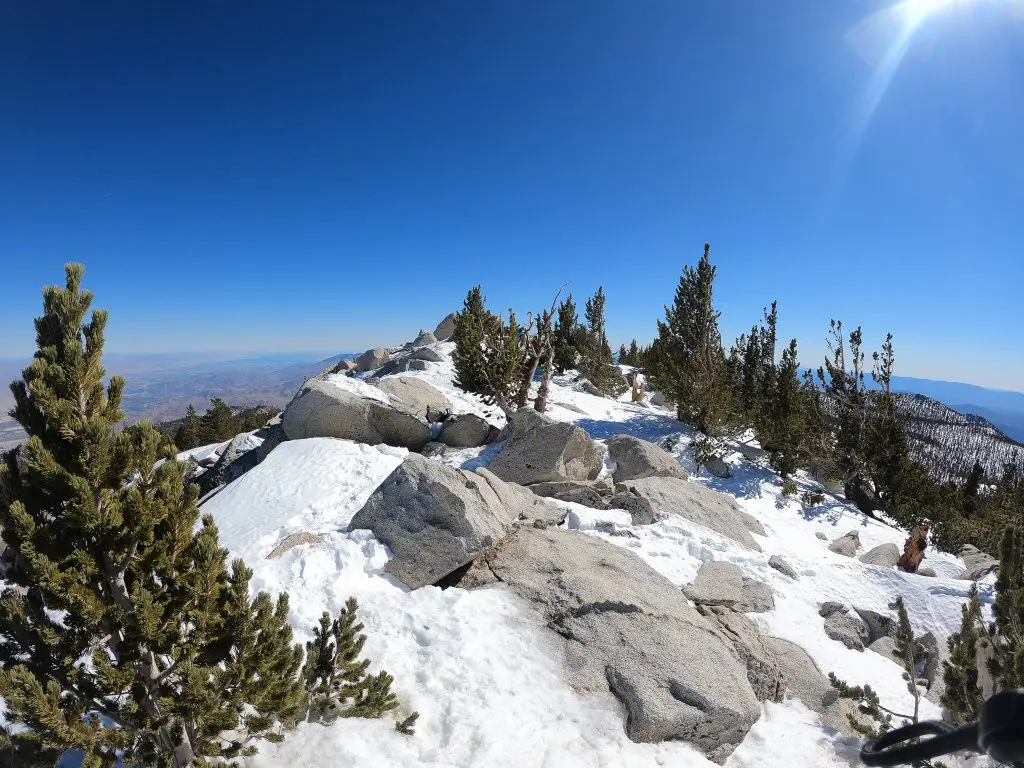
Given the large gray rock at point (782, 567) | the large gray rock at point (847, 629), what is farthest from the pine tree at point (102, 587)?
the large gray rock at point (782, 567)

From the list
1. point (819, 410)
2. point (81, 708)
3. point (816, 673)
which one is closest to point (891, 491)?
point (819, 410)

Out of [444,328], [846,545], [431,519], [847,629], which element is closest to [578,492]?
[431,519]

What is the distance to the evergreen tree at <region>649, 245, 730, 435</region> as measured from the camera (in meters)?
22.0

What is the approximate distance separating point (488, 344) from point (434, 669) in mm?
15988

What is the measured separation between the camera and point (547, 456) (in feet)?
46.5

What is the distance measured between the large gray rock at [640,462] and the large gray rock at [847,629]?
6141 millimetres

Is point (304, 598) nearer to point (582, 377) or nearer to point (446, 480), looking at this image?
point (446, 480)

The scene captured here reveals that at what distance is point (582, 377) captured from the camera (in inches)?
1417

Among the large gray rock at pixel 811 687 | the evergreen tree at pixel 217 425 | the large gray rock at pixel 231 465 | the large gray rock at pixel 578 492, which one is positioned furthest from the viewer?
the evergreen tree at pixel 217 425

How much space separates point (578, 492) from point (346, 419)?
8.57 m

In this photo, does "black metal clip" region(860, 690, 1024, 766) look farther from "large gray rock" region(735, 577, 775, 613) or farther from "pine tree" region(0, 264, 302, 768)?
"large gray rock" region(735, 577, 775, 613)

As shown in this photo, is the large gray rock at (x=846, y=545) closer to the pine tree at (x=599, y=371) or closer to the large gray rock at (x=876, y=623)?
the large gray rock at (x=876, y=623)

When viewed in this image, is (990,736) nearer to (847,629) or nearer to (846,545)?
(847,629)

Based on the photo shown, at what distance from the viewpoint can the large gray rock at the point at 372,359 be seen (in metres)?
44.2
